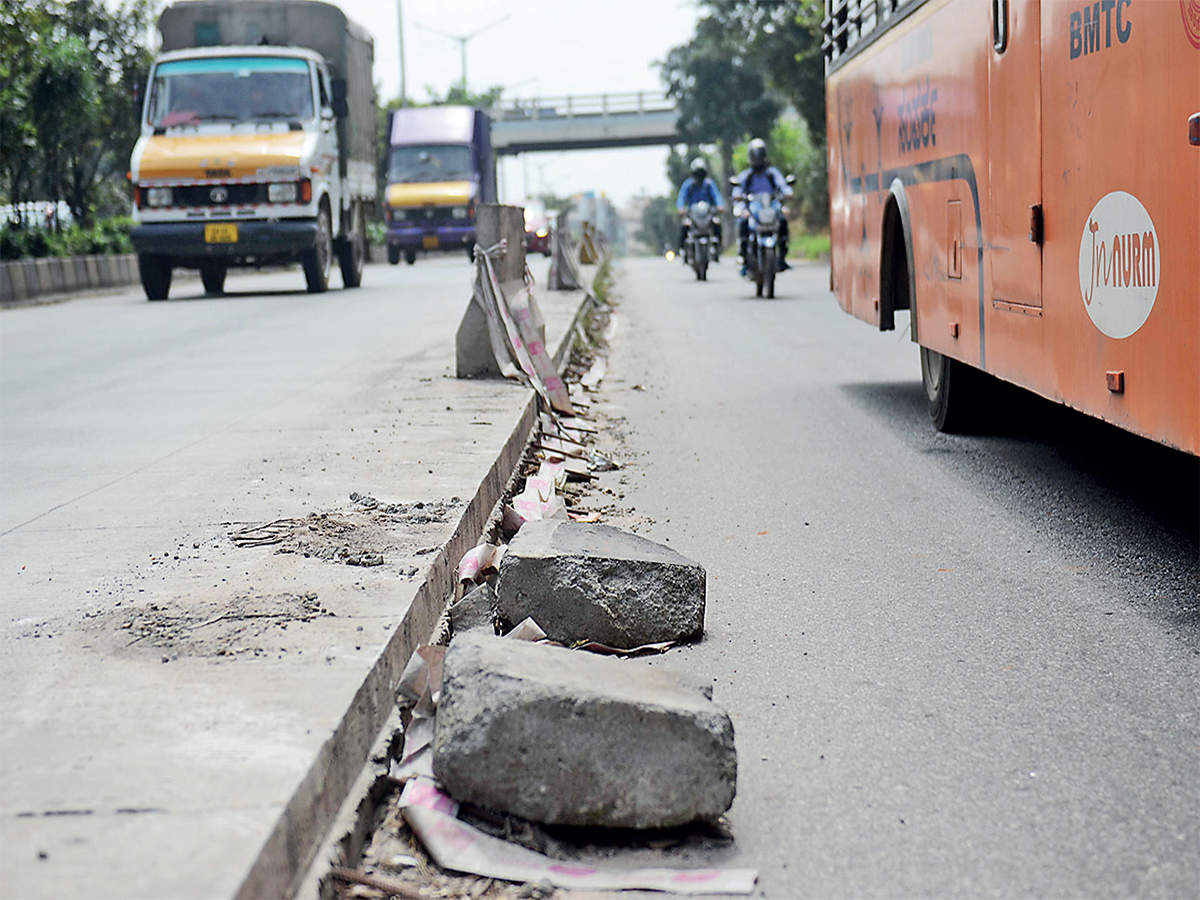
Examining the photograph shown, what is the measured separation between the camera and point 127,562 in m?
4.77

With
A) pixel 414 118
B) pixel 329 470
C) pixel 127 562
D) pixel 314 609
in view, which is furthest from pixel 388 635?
pixel 414 118

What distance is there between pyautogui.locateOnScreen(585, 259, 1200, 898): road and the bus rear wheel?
119 millimetres

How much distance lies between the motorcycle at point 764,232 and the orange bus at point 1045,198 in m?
11.2

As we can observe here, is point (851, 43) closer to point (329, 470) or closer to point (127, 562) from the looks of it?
point (329, 470)

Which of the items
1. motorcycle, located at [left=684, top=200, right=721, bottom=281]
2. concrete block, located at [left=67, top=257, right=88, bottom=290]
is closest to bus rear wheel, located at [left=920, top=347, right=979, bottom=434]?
motorcycle, located at [left=684, top=200, right=721, bottom=281]

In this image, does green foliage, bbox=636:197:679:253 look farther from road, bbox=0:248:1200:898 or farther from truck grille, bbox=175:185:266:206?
road, bbox=0:248:1200:898

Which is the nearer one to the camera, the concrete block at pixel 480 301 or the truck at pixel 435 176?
the concrete block at pixel 480 301

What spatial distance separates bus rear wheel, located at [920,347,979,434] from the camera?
809 centimetres

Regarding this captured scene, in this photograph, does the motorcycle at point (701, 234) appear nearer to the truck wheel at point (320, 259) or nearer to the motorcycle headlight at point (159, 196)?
the truck wheel at point (320, 259)

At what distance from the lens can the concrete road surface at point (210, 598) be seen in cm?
264

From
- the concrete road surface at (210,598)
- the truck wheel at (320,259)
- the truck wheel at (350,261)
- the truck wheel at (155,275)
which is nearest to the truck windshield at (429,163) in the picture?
the truck wheel at (350,261)

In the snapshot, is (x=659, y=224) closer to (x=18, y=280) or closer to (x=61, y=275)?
(x=61, y=275)

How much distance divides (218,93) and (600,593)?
17.5 metres

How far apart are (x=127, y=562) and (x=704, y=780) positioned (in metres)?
2.39
